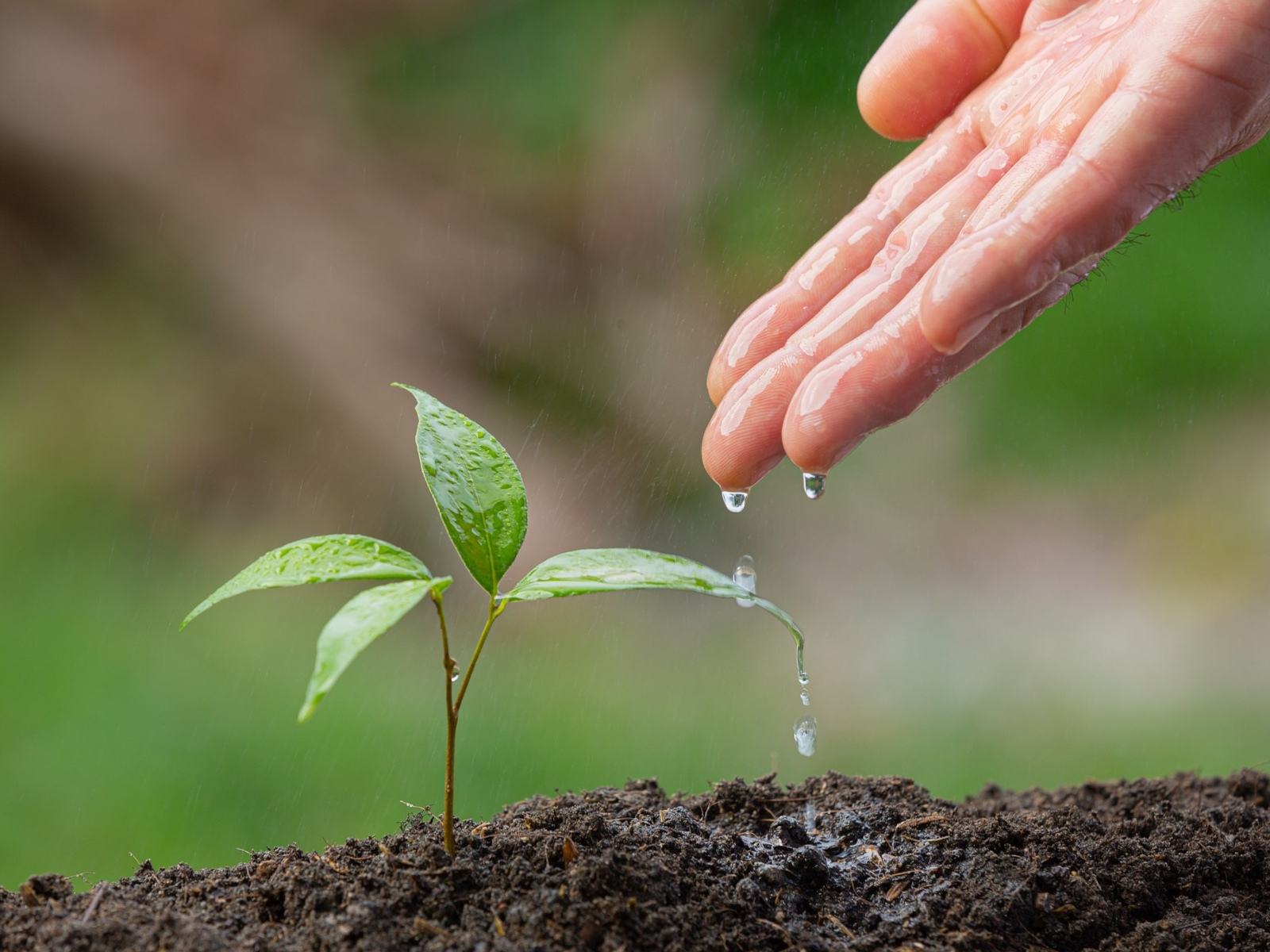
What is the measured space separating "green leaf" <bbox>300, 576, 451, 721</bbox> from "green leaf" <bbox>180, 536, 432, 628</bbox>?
0.02m

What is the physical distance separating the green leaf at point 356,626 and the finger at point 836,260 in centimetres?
62

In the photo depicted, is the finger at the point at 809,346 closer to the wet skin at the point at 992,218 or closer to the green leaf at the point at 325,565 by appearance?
the wet skin at the point at 992,218

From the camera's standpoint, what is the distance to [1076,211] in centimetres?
98

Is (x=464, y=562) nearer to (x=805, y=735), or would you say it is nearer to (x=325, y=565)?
(x=325, y=565)

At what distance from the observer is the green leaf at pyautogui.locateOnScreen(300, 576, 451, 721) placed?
1.93ft

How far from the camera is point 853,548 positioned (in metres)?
3.20

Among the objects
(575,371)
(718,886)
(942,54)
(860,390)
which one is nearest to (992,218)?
(860,390)

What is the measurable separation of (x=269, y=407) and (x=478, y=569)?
108 inches

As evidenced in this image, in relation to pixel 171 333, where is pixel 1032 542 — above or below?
below

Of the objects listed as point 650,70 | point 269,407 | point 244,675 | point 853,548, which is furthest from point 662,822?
point 650,70

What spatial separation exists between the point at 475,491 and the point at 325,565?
14 centimetres

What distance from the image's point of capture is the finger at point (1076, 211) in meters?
0.96

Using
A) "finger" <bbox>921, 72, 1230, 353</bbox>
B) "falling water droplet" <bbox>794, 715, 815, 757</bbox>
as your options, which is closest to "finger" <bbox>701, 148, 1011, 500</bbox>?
"finger" <bbox>921, 72, 1230, 353</bbox>

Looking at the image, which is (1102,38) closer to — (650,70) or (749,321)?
(749,321)
